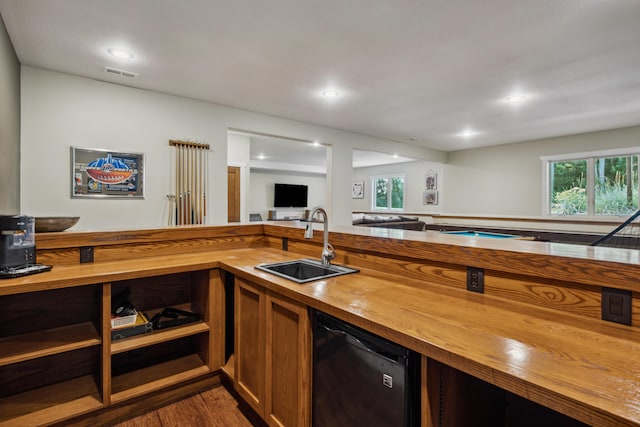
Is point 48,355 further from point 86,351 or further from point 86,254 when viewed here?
point 86,254

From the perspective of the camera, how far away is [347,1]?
209 cm

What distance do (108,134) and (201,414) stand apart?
9.88 feet

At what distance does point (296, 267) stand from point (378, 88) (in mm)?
2490

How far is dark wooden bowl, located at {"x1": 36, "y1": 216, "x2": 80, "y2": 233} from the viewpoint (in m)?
1.93

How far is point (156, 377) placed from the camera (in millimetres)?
2010

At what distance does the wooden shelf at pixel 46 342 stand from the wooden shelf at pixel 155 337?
4.4 inches

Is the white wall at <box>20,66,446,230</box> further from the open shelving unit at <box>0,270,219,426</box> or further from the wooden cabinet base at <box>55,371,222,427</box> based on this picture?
the wooden cabinet base at <box>55,371,222,427</box>

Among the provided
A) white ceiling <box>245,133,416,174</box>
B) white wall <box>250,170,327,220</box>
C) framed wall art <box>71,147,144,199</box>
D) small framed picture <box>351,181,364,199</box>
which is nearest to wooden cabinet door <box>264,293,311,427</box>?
framed wall art <box>71,147,144,199</box>

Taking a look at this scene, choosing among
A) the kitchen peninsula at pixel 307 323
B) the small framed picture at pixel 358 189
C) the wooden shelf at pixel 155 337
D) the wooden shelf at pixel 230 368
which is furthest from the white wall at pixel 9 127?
the small framed picture at pixel 358 189

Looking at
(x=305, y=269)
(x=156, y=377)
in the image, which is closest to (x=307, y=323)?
(x=305, y=269)

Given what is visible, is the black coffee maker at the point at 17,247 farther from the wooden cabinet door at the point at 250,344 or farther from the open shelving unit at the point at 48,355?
the wooden cabinet door at the point at 250,344

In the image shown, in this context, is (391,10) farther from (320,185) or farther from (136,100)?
(320,185)

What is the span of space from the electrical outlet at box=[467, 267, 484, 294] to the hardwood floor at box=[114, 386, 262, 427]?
1348 millimetres

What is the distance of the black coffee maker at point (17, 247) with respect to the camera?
1592 mm
